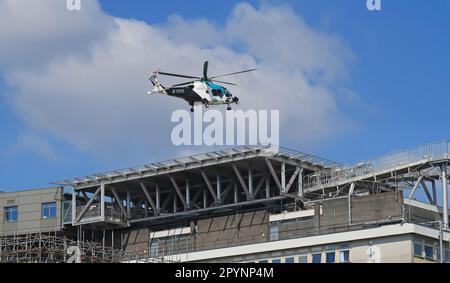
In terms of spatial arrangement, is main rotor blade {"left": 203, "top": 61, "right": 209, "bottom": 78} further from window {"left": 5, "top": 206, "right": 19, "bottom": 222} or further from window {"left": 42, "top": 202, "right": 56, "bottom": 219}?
window {"left": 5, "top": 206, "right": 19, "bottom": 222}

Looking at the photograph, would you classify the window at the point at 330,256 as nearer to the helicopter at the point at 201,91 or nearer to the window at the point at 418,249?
the window at the point at 418,249

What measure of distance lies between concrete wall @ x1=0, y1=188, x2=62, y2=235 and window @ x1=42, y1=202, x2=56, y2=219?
46cm

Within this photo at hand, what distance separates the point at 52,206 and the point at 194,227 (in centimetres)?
2301

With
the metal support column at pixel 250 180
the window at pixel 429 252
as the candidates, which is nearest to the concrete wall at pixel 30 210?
the metal support column at pixel 250 180

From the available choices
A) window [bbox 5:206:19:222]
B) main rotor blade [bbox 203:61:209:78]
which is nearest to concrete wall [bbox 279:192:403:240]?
main rotor blade [bbox 203:61:209:78]

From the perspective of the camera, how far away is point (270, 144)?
136 m

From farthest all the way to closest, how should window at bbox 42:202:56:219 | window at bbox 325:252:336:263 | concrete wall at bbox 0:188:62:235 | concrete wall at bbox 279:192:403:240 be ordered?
window at bbox 42:202:56:219 < concrete wall at bbox 0:188:62:235 < concrete wall at bbox 279:192:403:240 < window at bbox 325:252:336:263

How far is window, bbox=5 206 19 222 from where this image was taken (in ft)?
504

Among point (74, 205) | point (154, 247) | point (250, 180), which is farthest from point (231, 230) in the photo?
point (74, 205)

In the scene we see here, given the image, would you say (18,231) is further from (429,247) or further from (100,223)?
(429,247)

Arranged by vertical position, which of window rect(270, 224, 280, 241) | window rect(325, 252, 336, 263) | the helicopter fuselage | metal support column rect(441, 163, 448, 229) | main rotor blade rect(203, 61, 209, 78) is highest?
main rotor blade rect(203, 61, 209, 78)

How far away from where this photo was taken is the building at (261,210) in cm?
12069
